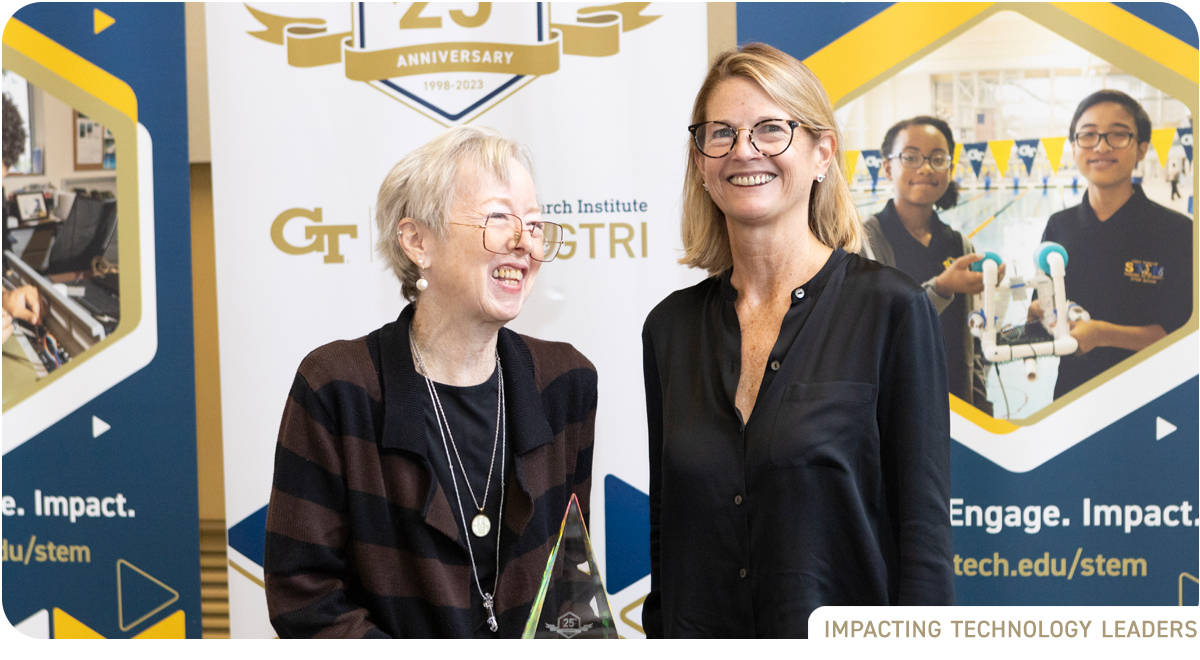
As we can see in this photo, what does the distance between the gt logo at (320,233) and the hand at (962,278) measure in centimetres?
173

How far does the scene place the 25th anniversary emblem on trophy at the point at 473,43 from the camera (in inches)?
107

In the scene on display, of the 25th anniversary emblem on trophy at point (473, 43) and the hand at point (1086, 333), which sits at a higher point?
the 25th anniversary emblem on trophy at point (473, 43)

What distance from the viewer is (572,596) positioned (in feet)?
5.55

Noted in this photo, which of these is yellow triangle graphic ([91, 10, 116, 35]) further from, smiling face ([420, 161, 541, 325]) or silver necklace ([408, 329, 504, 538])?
silver necklace ([408, 329, 504, 538])

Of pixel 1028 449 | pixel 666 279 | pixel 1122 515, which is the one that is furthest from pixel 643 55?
pixel 1122 515

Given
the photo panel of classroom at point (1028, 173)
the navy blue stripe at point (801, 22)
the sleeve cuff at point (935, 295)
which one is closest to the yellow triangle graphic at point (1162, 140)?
the photo panel of classroom at point (1028, 173)

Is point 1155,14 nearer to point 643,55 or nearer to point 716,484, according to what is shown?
point 643,55

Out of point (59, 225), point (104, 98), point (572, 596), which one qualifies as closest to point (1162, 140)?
point (572, 596)

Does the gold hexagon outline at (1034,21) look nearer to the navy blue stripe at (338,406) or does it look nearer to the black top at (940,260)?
the black top at (940,260)

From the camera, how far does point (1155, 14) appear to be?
8.63 feet

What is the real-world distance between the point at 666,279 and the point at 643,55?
2.16ft

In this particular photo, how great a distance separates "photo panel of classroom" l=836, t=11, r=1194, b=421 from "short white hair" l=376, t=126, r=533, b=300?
1.29 metres

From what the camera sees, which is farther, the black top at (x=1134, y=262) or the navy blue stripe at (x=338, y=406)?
the black top at (x=1134, y=262)

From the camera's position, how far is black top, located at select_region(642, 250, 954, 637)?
1521mm
